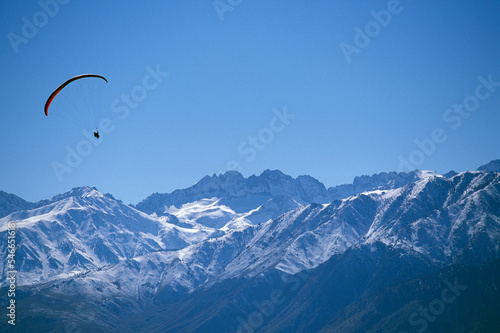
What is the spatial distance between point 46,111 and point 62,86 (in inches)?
332

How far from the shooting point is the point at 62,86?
149250 mm

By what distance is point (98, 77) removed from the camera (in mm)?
148375

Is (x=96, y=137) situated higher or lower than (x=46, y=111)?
lower

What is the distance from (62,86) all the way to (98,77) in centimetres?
1068

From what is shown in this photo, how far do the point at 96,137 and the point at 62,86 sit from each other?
16.9 m

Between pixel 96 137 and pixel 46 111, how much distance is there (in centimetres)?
1507

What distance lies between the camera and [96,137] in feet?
499

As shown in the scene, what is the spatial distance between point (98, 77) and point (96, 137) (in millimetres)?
17072

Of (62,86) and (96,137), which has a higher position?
(62,86)

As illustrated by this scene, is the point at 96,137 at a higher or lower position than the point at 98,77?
lower

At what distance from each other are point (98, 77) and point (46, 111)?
17.1 metres

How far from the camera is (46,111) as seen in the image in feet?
482
